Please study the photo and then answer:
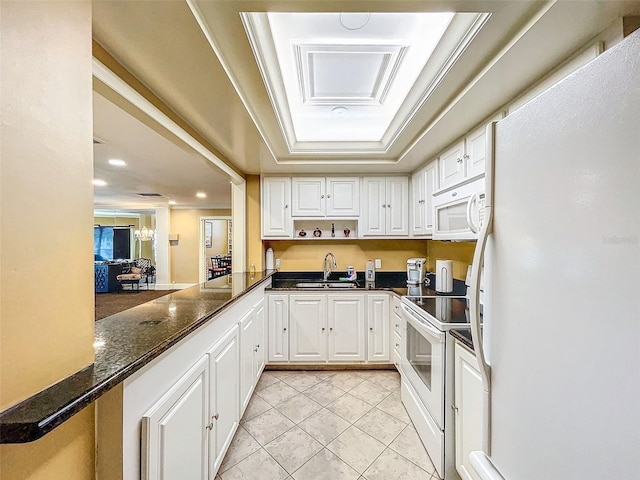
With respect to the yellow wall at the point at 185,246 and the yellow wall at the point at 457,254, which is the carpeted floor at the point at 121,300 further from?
the yellow wall at the point at 457,254

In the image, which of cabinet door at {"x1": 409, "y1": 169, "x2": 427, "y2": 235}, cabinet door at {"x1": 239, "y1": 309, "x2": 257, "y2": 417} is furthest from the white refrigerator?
cabinet door at {"x1": 409, "y1": 169, "x2": 427, "y2": 235}

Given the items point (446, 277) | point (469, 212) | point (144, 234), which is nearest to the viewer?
point (469, 212)

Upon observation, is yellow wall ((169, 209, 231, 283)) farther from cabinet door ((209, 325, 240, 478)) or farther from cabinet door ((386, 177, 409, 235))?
cabinet door ((209, 325, 240, 478))

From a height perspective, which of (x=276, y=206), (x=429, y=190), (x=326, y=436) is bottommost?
(x=326, y=436)

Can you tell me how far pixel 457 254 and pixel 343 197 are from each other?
1.37 meters

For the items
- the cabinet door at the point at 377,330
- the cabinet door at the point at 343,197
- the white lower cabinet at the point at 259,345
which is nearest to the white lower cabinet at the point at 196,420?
the white lower cabinet at the point at 259,345

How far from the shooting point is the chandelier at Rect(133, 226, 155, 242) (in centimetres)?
962

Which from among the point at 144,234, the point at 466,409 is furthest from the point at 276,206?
the point at 144,234

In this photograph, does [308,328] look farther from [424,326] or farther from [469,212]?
[469,212]

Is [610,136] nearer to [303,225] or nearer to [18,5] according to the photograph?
[18,5]

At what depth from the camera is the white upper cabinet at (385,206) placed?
340 cm

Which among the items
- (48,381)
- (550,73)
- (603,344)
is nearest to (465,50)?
(550,73)

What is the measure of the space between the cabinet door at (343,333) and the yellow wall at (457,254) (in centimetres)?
101

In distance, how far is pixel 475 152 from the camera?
202 centimetres
